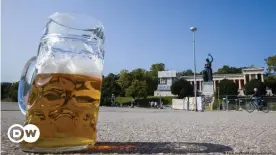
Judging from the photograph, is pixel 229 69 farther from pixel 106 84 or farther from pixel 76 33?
pixel 76 33

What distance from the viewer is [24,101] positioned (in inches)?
73.9

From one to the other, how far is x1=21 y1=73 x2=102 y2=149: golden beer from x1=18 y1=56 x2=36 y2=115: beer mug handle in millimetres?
112

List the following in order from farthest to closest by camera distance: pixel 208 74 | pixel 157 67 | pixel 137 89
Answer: pixel 157 67 < pixel 137 89 < pixel 208 74

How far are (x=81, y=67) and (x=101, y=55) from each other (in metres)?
0.25

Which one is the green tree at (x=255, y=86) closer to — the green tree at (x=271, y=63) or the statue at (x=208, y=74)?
the green tree at (x=271, y=63)

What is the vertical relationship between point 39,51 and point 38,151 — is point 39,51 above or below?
above

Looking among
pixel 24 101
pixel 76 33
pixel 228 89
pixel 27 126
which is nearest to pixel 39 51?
pixel 76 33

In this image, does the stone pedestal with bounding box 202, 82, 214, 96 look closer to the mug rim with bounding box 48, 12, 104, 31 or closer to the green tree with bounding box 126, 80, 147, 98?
the mug rim with bounding box 48, 12, 104, 31

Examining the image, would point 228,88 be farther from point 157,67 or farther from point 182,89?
point 157,67

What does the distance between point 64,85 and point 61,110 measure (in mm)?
175

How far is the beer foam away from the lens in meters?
1.68

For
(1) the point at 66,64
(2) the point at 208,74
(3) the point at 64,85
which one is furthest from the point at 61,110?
(2) the point at 208,74

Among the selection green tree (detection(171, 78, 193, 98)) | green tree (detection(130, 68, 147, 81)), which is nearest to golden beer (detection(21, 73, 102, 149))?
green tree (detection(130, 68, 147, 81))

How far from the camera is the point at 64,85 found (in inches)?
64.7
